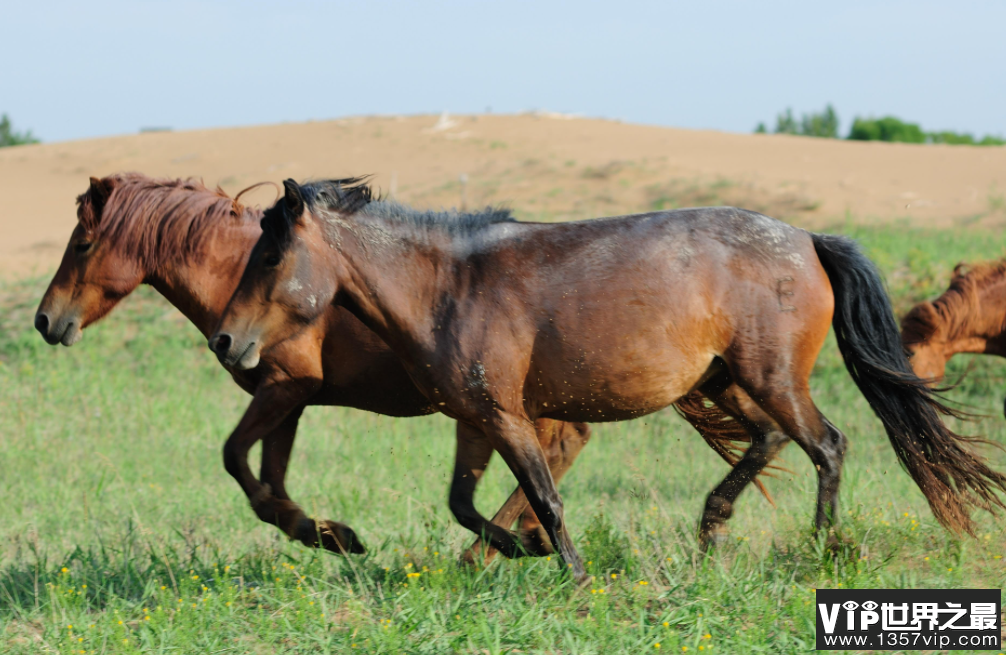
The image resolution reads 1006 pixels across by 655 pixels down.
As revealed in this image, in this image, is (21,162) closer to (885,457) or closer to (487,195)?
(487,195)

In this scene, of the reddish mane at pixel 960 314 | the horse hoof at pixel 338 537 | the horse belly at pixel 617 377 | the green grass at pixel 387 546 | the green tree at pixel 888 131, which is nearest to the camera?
the green grass at pixel 387 546

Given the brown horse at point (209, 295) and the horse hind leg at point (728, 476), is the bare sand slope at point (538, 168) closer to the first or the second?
the brown horse at point (209, 295)

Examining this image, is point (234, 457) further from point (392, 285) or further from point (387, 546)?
point (392, 285)

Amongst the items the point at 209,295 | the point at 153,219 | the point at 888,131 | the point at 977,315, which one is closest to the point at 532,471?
the point at 209,295

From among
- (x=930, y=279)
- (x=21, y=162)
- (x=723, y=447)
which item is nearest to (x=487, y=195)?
(x=930, y=279)

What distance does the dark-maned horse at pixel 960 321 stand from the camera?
292 inches

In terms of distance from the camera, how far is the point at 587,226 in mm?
4348

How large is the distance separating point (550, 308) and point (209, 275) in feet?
6.67

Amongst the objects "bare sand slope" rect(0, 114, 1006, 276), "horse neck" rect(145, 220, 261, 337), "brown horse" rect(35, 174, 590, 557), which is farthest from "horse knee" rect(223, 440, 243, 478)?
"bare sand slope" rect(0, 114, 1006, 276)

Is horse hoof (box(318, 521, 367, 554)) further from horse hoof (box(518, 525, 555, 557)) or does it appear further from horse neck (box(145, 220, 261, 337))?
horse neck (box(145, 220, 261, 337))

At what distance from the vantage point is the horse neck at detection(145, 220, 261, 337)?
496 centimetres

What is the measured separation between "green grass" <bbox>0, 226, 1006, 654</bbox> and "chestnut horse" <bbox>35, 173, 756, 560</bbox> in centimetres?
66

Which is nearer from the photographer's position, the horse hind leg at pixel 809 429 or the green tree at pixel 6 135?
the horse hind leg at pixel 809 429

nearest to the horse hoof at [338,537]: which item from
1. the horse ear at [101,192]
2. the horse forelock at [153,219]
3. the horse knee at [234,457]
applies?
the horse knee at [234,457]
